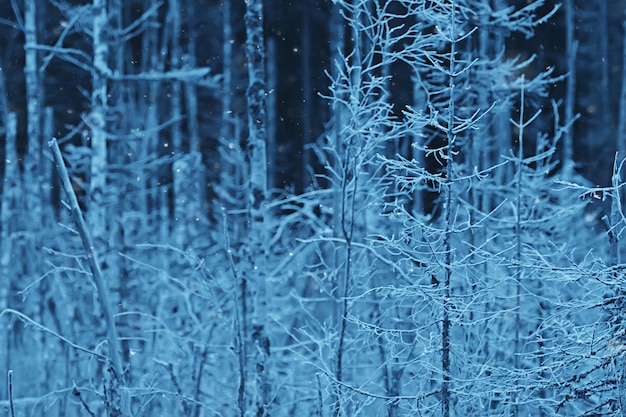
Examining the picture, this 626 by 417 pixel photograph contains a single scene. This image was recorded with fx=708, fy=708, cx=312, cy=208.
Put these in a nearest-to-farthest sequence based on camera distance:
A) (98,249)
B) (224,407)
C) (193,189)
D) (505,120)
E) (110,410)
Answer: (110,410) < (98,249) < (224,407) < (505,120) < (193,189)

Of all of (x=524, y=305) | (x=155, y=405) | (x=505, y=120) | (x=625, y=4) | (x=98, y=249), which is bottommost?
(x=155, y=405)

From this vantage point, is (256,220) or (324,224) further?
(324,224)

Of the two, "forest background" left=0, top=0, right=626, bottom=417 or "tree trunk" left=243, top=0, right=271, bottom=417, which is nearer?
"forest background" left=0, top=0, right=626, bottom=417

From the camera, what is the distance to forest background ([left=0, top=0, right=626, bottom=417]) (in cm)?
682

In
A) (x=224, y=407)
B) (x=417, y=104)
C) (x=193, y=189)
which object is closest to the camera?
(x=224, y=407)

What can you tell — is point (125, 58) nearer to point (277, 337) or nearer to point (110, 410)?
point (277, 337)

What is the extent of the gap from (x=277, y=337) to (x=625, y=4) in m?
18.0

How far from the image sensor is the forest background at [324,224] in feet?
22.4

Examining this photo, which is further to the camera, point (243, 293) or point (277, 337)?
point (277, 337)

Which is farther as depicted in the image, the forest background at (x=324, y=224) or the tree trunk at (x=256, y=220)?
the tree trunk at (x=256, y=220)

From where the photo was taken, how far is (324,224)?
1099 cm

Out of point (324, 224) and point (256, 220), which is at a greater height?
point (256, 220)

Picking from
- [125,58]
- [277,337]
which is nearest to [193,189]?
[125,58]

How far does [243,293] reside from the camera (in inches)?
340
